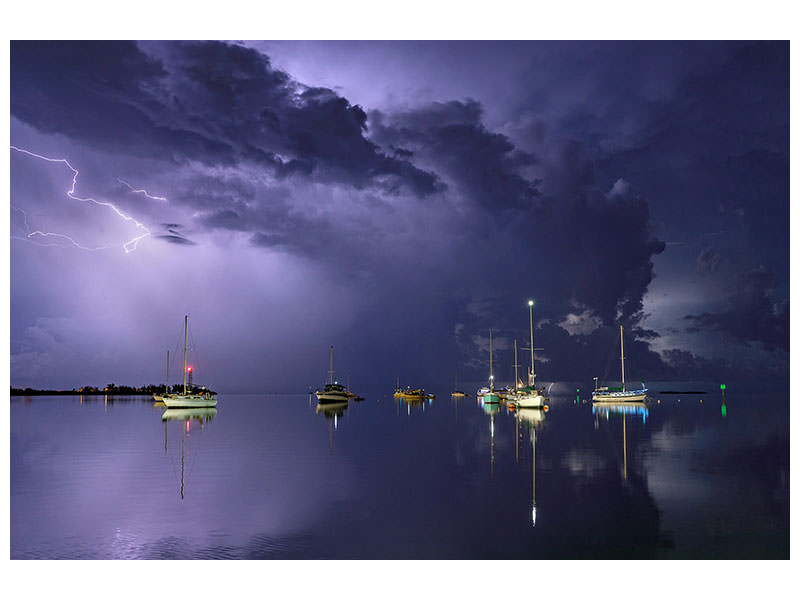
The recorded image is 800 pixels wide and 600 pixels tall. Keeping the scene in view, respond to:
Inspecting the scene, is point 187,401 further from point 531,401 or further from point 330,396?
point 531,401

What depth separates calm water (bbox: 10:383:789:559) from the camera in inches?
593

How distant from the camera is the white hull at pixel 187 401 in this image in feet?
279

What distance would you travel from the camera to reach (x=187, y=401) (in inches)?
3406

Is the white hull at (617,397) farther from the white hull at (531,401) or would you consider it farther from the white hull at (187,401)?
the white hull at (187,401)

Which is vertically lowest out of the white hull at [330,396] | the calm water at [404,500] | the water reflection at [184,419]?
the white hull at [330,396]

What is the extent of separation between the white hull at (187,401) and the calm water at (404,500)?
46.3 m

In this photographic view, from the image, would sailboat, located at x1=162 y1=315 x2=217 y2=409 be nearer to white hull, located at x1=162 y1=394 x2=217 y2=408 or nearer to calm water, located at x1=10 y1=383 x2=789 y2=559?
white hull, located at x1=162 y1=394 x2=217 y2=408

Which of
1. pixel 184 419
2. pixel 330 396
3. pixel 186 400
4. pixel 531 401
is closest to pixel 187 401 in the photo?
pixel 186 400

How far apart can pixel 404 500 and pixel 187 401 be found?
240 feet

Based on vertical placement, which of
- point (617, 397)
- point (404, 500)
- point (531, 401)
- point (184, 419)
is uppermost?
point (404, 500)

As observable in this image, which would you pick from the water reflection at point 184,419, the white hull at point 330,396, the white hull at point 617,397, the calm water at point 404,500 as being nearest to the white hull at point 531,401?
the white hull at point 617,397

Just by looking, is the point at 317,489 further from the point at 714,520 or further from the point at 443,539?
the point at 714,520

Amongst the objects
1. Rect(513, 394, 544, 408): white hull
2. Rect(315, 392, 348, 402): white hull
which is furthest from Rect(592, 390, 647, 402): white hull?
Rect(315, 392, 348, 402): white hull
